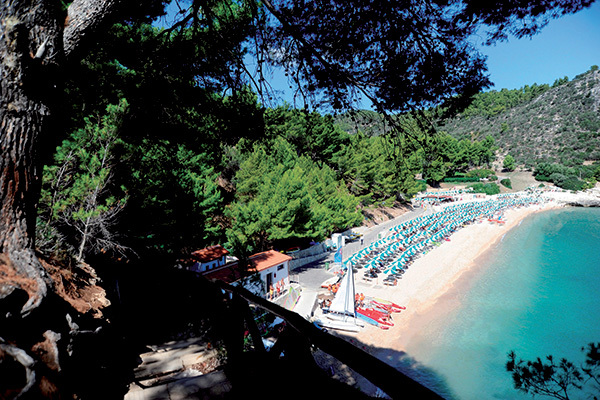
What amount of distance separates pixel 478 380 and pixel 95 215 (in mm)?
18140

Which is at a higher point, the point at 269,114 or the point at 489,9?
the point at 489,9

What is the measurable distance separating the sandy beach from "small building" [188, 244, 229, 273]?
340 inches

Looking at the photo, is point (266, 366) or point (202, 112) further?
point (202, 112)

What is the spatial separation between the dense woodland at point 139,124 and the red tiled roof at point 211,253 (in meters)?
3.39

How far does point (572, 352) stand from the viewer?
55.0 ft

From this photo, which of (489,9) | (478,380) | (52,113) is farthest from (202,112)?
(478,380)

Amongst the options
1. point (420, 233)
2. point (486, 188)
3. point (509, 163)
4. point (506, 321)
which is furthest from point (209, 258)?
point (509, 163)

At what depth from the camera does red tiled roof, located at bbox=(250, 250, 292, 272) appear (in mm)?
16009

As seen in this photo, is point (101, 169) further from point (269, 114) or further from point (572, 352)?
point (572, 352)

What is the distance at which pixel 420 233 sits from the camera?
34.1 metres

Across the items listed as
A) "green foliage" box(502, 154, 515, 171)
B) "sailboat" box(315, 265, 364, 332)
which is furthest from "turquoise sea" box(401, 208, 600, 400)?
"green foliage" box(502, 154, 515, 171)

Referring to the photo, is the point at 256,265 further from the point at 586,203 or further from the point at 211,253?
the point at 586,203

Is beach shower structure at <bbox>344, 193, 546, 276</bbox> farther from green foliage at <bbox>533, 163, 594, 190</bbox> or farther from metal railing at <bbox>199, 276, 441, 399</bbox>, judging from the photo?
green foliage at <bbox>533, 163, 594, 190</bbox>

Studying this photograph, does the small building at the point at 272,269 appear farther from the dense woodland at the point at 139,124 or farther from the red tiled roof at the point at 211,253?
the dense woodland at the point at 139,124
